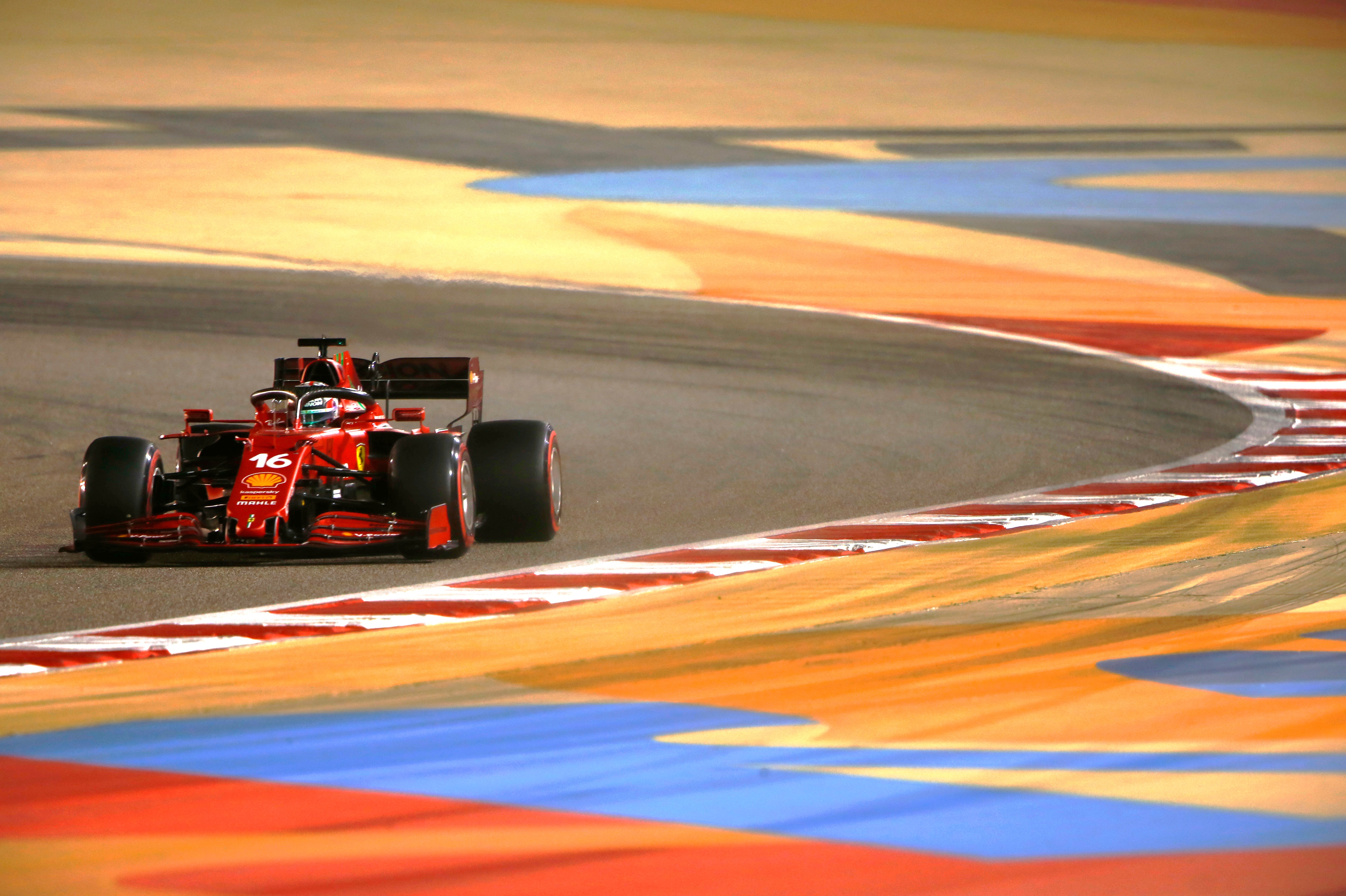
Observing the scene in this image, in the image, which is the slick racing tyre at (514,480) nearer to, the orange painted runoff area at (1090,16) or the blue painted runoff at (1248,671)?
the blue painted runoff at (1248,671)

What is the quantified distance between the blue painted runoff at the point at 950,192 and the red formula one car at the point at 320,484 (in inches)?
695

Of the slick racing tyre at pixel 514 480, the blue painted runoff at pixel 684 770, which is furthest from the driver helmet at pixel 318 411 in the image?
the blue painted runoff at pixel 684 770

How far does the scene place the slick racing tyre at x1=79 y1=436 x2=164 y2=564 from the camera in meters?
7.57

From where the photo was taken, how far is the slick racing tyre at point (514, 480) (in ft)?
26.6

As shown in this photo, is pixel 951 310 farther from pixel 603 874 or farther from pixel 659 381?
pixel 603 874

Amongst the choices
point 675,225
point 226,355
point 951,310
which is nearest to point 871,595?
point 226,355

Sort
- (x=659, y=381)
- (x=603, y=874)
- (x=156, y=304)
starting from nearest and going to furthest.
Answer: (x=603, y=874) < (x=659, y=381) < (x=156, y=304)

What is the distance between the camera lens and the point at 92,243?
2194 centimetres

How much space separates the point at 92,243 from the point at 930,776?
1960 cm

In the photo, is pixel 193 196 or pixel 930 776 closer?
pixel 930 776

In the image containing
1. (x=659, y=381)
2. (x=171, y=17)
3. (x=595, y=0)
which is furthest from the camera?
(x=595, y=0)

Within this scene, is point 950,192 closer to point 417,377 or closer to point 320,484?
point 417,377

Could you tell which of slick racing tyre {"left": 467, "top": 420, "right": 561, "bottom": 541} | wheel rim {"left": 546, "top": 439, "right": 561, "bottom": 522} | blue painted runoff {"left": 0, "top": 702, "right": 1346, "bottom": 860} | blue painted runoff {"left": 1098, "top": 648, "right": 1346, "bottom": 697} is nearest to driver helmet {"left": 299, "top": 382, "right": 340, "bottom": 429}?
slick racing tyre {"left": 467, "top": 420, "right": 561, "bottom": 541}

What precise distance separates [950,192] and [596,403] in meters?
16.0
